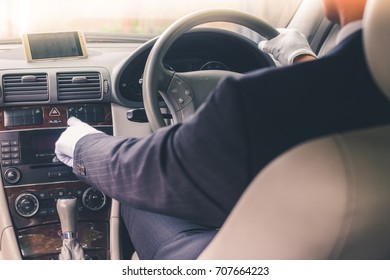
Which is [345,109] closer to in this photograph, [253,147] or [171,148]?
[253,147]

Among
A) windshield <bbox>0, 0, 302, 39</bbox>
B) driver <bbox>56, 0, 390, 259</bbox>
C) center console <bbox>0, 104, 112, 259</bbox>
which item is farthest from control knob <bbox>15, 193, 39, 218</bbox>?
driver <bbox>56, 0, 390, 259</bbox>

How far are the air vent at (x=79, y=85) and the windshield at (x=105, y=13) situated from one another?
4.7 inches

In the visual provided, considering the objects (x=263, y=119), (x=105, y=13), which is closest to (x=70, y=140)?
(x=105, y=13)

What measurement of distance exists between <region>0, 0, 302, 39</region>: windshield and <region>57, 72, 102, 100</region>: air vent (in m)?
0.12

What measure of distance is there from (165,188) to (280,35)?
0.53 m

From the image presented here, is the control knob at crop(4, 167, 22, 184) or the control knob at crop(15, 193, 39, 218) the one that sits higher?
the control knob at crop(4, 167, 22, 184)

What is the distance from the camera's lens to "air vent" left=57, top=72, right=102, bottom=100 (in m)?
1.24

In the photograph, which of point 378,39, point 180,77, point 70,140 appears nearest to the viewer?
point 378,39

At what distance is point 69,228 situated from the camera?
1217 millimetres

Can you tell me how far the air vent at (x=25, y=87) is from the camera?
47.8 inches

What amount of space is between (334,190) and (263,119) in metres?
0.12

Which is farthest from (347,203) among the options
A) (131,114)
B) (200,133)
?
(131,114)

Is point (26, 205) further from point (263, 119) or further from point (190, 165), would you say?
point (263, 119)

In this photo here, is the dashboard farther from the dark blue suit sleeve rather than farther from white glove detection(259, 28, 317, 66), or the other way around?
the dark blue suit sleeve
